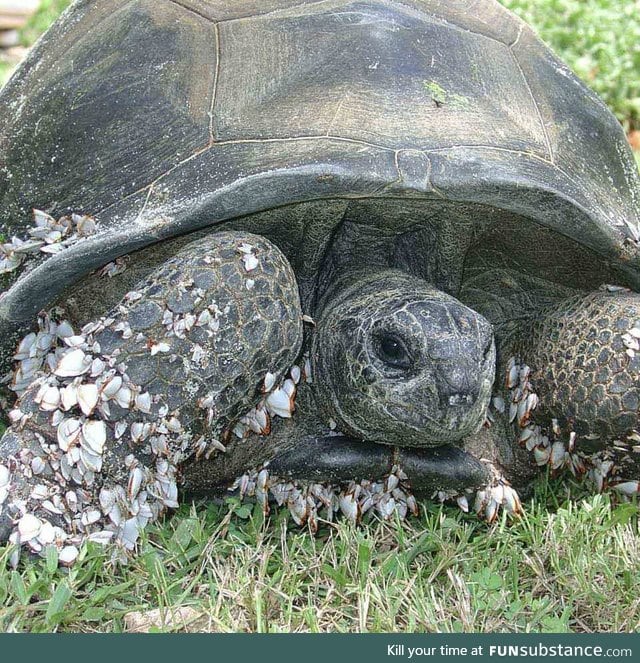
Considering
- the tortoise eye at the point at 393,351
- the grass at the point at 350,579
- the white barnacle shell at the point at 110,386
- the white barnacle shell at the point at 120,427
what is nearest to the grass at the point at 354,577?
the grass at the point at 350,579

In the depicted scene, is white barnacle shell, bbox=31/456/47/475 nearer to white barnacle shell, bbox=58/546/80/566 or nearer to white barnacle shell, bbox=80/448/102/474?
white barnacle shell, bbox=80/448/102/474

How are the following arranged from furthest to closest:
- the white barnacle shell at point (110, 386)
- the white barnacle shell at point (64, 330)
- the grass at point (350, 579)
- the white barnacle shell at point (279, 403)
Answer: the white barnacle shell at point (64, 330) → the white barnacle shell at point (279, 403) → the white barnacle shell at point (110, 386) → the grass at point (350, 579)

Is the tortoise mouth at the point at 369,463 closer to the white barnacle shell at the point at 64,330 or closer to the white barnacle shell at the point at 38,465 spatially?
the white barnacle shell at the point at 38,465

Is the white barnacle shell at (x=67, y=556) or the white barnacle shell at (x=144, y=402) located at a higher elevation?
the white barnacle shell at (x=144, y=402)

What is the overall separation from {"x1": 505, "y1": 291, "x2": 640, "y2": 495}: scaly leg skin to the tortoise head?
0.44 m

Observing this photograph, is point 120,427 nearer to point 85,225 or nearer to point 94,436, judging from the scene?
point 94,436

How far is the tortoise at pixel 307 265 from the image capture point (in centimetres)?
256

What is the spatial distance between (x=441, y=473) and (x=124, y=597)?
1017 millimetres

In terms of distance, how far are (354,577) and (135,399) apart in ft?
2.54

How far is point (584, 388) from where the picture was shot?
2.97m

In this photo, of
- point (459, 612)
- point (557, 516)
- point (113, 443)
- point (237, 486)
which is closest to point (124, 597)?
point (113, 443)

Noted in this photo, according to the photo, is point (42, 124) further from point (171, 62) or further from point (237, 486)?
point (237, 486)

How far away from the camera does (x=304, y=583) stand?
8.45ft

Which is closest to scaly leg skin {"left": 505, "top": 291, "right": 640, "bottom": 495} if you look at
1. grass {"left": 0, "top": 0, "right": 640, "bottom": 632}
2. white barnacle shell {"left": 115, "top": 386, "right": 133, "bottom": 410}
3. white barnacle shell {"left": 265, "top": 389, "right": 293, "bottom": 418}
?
grass {"left": 0, "top": 0, "right": 640, "bottom": 632}
